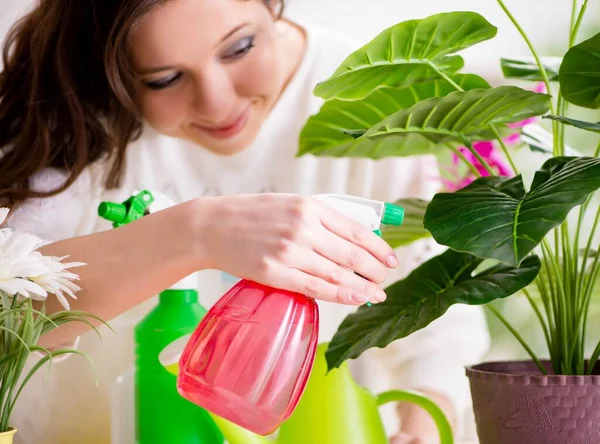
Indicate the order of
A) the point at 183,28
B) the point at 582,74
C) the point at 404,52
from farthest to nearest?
the point at 183,28, the point at 404,52, the point at 582,74

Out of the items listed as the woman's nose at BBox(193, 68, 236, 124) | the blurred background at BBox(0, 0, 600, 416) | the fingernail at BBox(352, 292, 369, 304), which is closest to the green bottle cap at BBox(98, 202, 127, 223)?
the woman's nose at BBox(193, 68, 236, 124)

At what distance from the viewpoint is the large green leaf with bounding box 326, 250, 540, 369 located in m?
0.79

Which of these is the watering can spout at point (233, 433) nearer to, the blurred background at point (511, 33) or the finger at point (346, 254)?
the finger at point (346, 254)

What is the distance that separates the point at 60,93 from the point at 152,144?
0.14 m

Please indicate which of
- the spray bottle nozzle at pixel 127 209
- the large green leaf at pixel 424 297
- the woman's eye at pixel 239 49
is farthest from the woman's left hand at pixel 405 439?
the woman's eye at pixel 239 49

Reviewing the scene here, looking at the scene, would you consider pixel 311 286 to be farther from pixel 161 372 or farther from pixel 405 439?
pixel 405 439

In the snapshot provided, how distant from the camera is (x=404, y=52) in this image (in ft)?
2.93

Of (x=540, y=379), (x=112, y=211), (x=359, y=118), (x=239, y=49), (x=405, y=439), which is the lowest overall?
(x=405, y=439)

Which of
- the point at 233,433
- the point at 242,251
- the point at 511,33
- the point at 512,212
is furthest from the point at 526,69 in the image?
the point at 233,433

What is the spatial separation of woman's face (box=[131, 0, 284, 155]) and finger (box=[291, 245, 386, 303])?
39 cm

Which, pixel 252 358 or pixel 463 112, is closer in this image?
pixel 252 358

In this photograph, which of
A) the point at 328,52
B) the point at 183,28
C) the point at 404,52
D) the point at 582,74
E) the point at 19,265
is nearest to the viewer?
the point at 19,265

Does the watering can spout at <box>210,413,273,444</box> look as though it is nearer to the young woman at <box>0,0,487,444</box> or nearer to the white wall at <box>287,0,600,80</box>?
the young woman at <box>0,0,487,444</box>

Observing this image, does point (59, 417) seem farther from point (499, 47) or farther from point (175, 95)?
point (499, 47)
